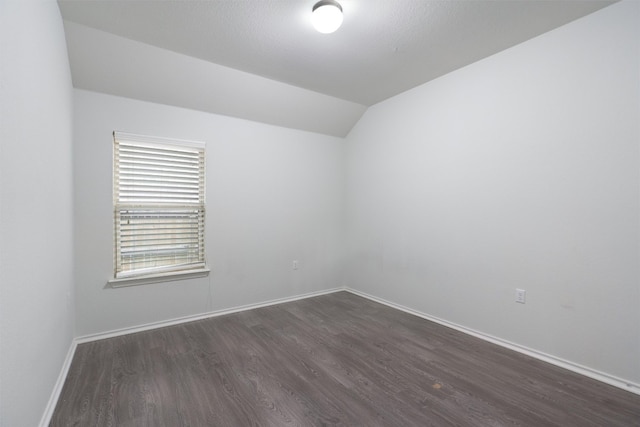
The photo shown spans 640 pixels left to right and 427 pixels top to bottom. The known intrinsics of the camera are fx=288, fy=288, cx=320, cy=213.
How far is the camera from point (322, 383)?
2090mm

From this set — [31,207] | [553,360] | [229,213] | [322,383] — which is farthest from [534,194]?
[31,207]

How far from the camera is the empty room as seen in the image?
1.75m

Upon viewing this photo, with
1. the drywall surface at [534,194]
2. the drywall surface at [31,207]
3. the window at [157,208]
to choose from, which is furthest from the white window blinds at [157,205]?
the drywall surface at [534,194]

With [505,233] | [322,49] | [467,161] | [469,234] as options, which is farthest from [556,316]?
[322,49]

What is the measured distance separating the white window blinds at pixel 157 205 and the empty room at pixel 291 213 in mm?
21

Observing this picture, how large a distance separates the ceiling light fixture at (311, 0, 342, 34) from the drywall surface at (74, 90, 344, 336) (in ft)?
5.98

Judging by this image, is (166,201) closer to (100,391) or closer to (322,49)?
(100,391)

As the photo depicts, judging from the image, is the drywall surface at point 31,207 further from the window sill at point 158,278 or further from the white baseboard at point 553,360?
the white baseboard at point 553,360

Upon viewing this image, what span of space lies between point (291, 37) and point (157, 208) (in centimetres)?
217

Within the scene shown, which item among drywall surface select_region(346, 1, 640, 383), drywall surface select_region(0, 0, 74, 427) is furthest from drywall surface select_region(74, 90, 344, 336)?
drywall surface select_region(346, 1, 640, 383)

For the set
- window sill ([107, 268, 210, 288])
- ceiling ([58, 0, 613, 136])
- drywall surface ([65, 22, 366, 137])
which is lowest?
window sill ([107, 268, 210, 288])

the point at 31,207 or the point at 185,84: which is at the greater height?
the point at 185,84

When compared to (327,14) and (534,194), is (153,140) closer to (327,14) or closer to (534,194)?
(327,14)

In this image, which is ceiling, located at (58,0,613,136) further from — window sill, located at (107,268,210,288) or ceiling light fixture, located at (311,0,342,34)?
window sill, located at (107,268,210,288)
